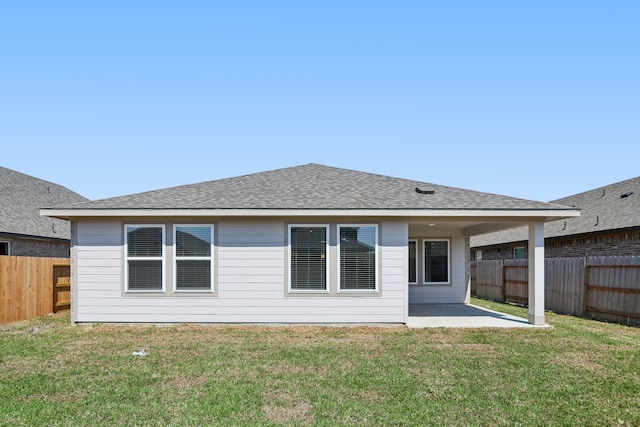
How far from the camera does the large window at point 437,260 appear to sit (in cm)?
1631

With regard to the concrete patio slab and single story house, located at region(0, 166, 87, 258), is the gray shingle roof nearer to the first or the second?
the concrete patio slab

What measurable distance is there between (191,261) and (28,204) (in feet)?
37.3

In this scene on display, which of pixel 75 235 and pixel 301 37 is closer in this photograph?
pixel 75 235

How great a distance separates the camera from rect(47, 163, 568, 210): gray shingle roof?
1094cm

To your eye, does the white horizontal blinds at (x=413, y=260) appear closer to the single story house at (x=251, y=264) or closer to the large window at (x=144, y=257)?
the single story house at (x=251, y=264)

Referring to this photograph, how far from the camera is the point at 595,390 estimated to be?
19.6 feet

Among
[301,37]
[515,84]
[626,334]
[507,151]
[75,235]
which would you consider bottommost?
[626,334]

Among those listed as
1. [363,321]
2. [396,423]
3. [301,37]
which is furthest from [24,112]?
[396,423]

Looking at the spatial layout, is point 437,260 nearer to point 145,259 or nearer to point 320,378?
point 145,259

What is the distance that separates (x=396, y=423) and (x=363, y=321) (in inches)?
248

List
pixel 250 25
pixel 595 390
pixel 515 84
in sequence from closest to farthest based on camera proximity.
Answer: pixel 595 390 → pixel 250 25 → pixel 515 84

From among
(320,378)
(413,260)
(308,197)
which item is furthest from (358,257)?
(413,260)

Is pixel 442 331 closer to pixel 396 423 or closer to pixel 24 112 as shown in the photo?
pixel 396 423

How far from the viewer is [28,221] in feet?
55.8
